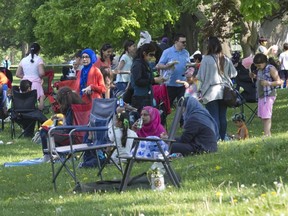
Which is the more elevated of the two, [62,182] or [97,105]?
[97,105]

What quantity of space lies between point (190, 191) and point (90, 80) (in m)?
6.38

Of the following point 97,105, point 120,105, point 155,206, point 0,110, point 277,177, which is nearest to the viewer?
point 155,206

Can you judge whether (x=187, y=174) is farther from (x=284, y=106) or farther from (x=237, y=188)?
(x=284, y=106)

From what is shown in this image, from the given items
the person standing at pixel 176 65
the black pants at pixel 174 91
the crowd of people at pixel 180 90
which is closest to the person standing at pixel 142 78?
the crowd of people at pixel 180 90

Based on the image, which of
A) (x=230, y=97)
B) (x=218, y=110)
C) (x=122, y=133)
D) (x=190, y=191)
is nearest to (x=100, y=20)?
(x=218, y=110)

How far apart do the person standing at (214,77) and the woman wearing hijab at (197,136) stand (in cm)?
Answer: 174

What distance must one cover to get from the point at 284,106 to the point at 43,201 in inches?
544

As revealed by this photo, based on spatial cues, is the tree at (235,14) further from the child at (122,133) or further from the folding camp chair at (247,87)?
the child at (122,133)

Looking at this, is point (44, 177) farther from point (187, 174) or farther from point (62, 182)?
point (187, 174)

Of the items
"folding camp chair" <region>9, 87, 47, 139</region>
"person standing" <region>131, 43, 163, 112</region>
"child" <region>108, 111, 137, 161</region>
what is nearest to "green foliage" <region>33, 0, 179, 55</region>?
"folding camp chair" <region>9, 87, 47, 139</region>

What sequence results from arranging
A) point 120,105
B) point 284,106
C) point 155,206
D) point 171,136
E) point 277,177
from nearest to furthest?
point 155,206 < point 277,177 < point 171,136 < point 120,105 < point 284,106

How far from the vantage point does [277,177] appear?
9.38 metres

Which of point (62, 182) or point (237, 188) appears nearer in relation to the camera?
point (237, 188)

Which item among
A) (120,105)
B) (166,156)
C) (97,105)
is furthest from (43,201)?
(120,105)
